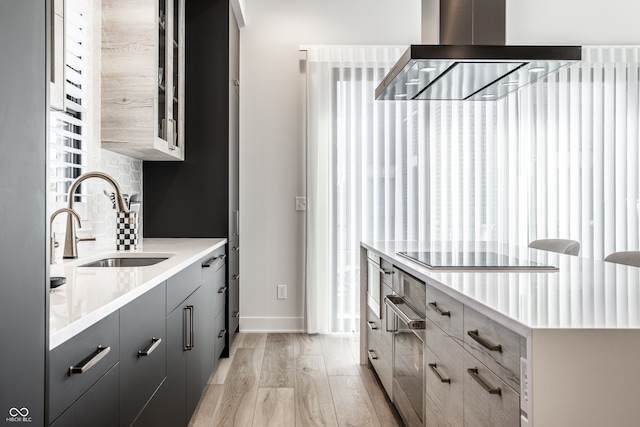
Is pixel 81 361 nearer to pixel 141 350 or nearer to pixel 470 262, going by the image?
pixel 141 350

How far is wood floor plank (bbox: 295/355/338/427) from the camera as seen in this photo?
8.05 ft

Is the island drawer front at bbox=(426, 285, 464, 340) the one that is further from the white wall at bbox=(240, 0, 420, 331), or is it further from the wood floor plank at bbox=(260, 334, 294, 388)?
the white wall at bbox=(240, 0, 420, 331)

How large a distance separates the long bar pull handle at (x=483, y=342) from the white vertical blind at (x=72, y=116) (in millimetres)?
1788

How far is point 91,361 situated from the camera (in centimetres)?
108

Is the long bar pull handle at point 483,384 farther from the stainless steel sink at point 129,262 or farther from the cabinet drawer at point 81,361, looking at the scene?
the stainless steel sink at point 129,262

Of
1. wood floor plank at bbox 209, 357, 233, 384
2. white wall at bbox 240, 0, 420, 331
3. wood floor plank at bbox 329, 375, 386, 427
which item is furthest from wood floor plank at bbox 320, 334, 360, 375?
wood floor plank at bbox 209, 357, 233, 384

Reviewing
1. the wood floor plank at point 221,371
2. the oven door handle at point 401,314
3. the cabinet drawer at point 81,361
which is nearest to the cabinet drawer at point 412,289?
the oven door handle at point 401,314

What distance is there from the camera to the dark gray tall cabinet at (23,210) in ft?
2.37

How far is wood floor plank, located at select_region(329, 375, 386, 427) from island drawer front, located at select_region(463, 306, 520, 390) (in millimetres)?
1182

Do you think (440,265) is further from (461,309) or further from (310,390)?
(310,390)

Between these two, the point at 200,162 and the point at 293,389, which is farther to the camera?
the point at 200,162

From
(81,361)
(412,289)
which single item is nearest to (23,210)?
(81,361)

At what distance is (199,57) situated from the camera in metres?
3.54

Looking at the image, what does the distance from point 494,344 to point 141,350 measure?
98 cm
